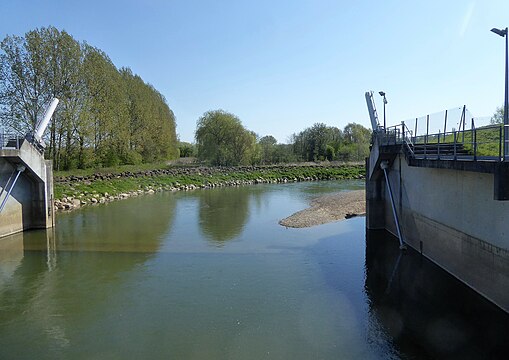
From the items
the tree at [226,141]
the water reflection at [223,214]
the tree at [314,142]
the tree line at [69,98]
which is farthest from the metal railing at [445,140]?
the tree at [314,142]

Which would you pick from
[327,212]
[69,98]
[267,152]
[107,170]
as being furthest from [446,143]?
[267,152]

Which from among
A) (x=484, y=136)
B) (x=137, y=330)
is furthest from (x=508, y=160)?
(x=137, y=330)

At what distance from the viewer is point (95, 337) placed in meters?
10.6

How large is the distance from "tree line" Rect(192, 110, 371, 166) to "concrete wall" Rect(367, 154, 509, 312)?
187 ft

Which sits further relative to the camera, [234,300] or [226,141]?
[226,141]

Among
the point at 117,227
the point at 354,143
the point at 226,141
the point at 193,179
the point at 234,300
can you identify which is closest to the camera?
the point at 234,300

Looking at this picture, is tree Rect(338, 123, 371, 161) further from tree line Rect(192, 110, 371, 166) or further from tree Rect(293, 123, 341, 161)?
tree Rect(293, 123, 341, 161)

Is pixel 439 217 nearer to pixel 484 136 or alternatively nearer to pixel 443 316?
pixel 484 136

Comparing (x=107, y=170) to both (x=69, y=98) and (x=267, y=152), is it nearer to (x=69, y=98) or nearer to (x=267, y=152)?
(x=69, y=98)

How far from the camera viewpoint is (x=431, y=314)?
461 inches

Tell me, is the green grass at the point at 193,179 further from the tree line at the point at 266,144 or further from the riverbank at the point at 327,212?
the riverbank at the point at 327,212

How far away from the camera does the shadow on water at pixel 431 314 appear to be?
9.73 metres

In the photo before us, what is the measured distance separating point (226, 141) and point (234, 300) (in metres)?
64.8

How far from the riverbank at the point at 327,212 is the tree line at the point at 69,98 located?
83.5ft
